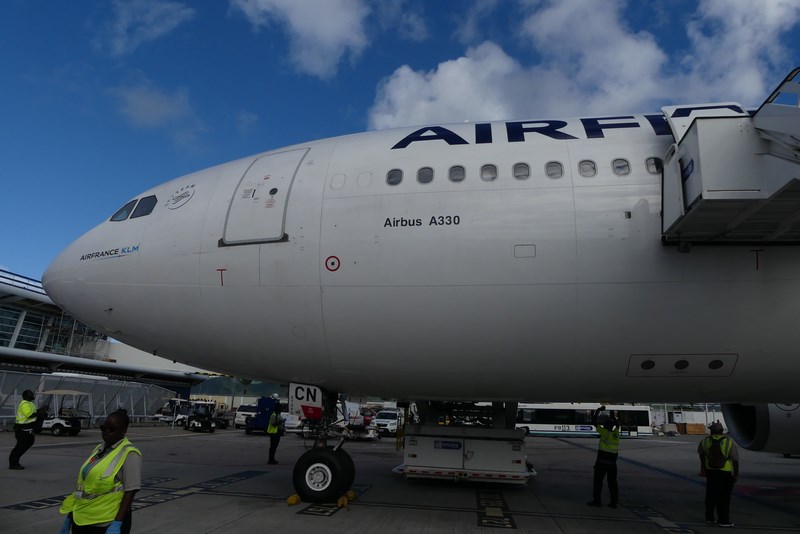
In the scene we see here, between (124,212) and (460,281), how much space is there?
18.2 ft

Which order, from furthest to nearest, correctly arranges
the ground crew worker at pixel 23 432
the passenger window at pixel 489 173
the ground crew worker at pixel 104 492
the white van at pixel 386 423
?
1. the white van at pixel 386 423
2. the ground crew worker at pixel 23 432
3. the passenger window at pixel 489 173
4. the ground crew worker at pixel 104 492

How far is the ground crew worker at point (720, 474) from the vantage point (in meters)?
7.23

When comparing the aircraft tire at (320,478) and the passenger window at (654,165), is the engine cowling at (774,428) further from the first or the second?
the aircraft tire at (320,478)

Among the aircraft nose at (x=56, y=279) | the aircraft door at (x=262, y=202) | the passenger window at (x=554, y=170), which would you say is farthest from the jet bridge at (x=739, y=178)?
the aircraft nose at (x=56, y=279)

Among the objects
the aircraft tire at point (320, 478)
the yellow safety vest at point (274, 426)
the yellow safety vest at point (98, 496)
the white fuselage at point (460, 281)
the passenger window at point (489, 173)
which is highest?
the passenger window at point (489, 173)

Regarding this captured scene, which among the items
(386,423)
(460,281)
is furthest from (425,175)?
(386,423)

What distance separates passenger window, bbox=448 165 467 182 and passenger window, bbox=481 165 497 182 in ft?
0.74

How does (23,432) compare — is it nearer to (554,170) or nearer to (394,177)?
(394,177)

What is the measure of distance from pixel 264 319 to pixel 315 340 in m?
0.72

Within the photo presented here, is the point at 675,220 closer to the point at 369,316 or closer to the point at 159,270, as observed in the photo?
the point at 369,316

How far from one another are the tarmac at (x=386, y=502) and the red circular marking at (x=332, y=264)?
2.89 meters

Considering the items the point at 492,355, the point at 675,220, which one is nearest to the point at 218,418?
the point at 492,355

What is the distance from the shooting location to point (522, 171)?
6.63 m

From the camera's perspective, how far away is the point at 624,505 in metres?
8.67
